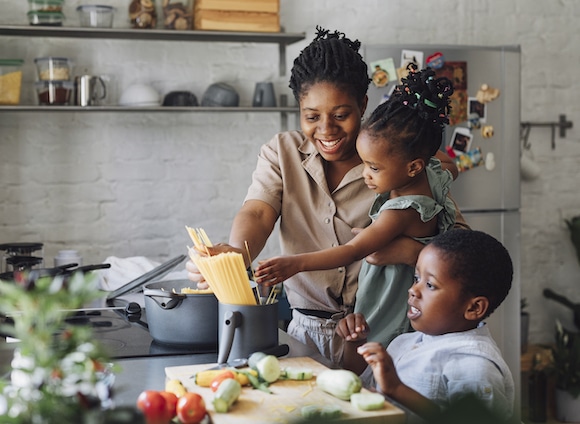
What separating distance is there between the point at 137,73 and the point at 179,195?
0.63m

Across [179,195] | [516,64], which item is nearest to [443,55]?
[516,64]

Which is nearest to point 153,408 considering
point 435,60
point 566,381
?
point 435,60

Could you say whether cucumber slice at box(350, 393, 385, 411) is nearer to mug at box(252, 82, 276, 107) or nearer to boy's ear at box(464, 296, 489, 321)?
boy's ear at box(464, 296, 489, 321)

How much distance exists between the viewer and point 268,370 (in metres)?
1.27

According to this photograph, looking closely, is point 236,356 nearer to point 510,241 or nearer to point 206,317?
point 206,317

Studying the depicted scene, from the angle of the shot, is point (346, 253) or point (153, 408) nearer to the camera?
point (153, 408)

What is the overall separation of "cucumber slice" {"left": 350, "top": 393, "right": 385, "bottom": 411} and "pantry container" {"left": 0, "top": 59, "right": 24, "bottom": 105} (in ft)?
9.42

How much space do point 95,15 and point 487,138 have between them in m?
1.93

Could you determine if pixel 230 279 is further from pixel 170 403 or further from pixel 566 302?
pixel 566 302

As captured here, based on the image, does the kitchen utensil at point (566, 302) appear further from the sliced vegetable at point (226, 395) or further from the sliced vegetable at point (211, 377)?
the sliced vegetable at point (226, 395)

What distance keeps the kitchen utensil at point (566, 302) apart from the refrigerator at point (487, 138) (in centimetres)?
67

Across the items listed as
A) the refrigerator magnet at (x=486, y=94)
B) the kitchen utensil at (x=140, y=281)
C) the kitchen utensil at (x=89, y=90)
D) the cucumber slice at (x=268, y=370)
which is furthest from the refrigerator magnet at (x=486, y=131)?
the cucumber slice at (x=268, y=370)

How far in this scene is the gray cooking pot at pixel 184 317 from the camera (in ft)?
5.12

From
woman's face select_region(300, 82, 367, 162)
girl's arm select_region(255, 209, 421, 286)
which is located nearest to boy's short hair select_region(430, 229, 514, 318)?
girl's arm select_region(255, 209, 421, 286)
